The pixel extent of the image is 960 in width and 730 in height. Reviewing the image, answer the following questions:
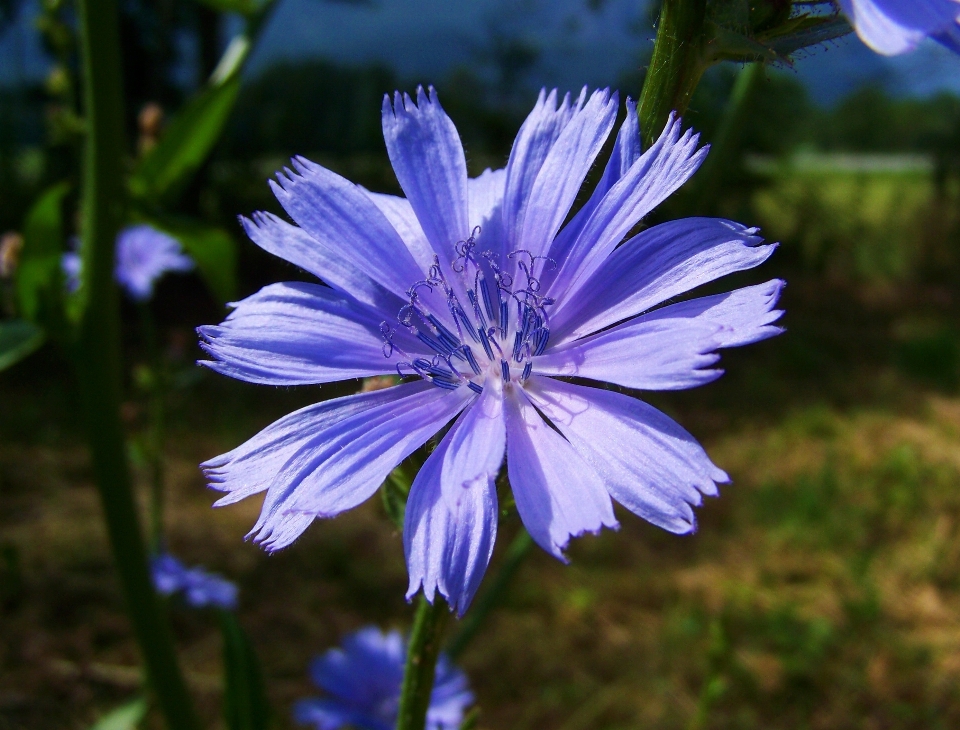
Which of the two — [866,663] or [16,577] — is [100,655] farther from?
[866,663]

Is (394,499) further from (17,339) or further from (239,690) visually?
(17,339)

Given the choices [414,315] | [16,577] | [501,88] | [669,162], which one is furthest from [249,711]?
[501,88]

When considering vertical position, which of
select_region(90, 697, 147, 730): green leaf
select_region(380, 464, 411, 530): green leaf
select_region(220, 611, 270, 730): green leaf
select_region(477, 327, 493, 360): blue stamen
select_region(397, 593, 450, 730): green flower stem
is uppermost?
select_region(477, 327, 493, 360): blue stamen

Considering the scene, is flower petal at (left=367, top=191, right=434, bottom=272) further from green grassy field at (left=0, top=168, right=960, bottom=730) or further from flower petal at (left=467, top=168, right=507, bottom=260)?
green grassy field at (left=0, top=168, right=960, bottom=730)

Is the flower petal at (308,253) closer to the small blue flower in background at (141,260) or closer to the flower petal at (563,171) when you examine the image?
the flower petal at (563,171)

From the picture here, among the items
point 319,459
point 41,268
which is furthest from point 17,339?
point 319,459

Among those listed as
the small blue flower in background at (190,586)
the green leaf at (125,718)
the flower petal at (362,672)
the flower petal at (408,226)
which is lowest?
the flower petal at (362,672)

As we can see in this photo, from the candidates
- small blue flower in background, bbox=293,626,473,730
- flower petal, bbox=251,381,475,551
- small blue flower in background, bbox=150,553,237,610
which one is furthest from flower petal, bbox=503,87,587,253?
small blue flower in background, bbox=150,553,237,610

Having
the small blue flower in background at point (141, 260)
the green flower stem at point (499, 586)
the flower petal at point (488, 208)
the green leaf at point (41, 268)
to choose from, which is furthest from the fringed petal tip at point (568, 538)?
the small blue flower in background at point (141, 260)
